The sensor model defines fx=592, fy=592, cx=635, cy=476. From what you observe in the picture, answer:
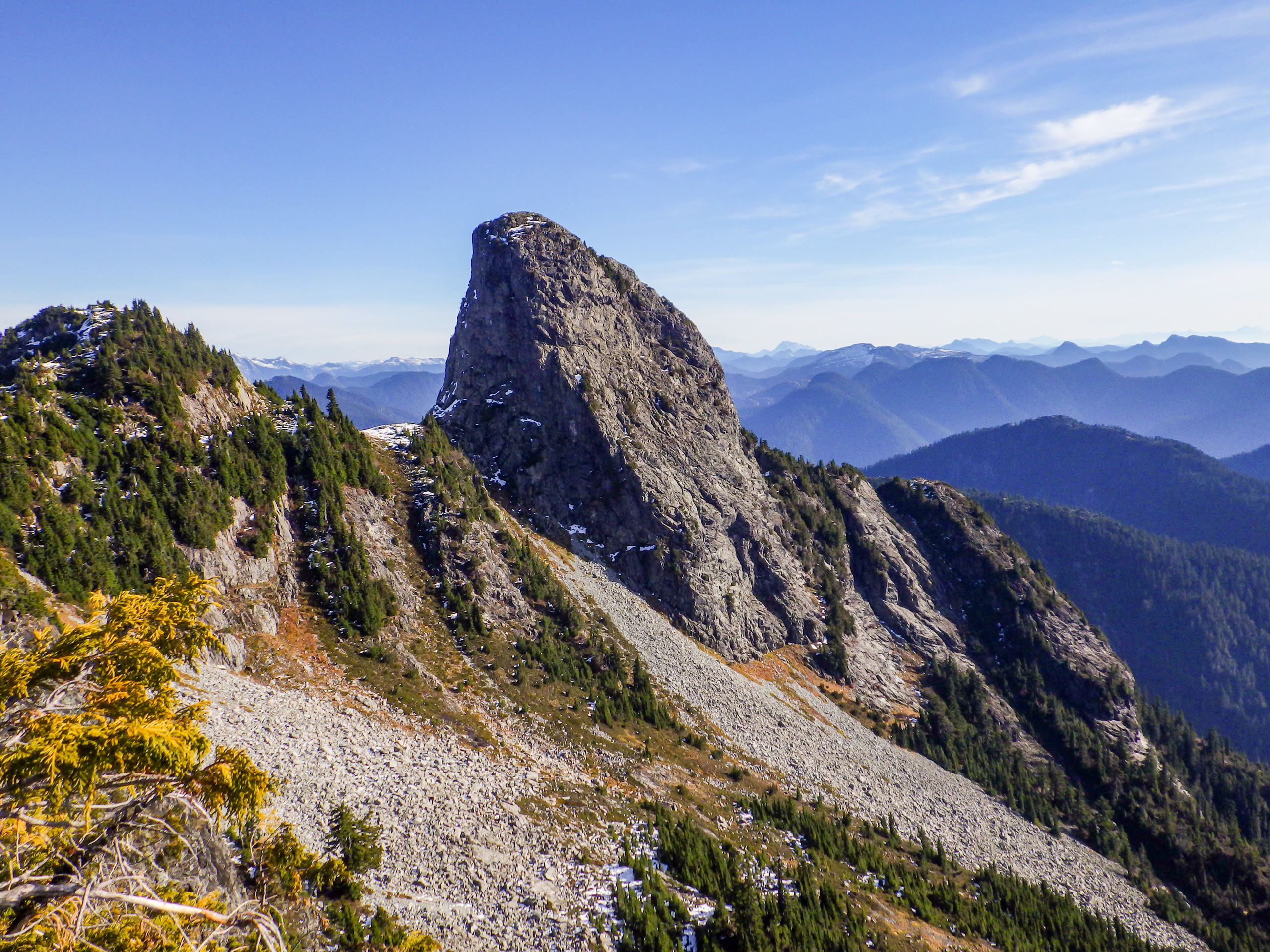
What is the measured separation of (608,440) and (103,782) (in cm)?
7617

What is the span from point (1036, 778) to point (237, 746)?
310 feet

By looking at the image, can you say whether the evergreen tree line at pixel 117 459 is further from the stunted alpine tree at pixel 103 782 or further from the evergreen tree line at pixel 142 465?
the stunted alpine tree at pixel 103 782

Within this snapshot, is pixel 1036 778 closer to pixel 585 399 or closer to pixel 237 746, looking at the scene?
pixel 585 399

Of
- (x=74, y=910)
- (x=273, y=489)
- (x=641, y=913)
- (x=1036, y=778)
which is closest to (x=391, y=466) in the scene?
(x=273, y=489)

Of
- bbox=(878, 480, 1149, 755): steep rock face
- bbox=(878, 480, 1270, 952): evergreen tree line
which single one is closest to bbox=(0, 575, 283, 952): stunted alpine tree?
bbox=(878, 480, 1270, 952): evergreen tree line

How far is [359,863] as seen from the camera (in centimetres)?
2403

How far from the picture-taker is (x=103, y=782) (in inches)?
338

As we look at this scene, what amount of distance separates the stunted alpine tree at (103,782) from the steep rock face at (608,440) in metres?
67.7

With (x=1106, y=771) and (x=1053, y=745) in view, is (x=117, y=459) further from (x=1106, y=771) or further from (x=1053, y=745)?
(x=1106, y=771)

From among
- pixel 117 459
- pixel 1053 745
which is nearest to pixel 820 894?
pixel 117 459

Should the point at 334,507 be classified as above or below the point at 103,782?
below

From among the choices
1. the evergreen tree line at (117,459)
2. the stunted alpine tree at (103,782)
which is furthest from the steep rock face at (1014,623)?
the stunted alpine tree at (103,782)

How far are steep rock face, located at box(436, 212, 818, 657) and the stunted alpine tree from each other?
67687 mm

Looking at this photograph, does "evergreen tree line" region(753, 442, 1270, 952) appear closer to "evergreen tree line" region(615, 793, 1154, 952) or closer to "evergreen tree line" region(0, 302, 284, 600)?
"evergreen tree line" region(615, 793, 1154, 952)
